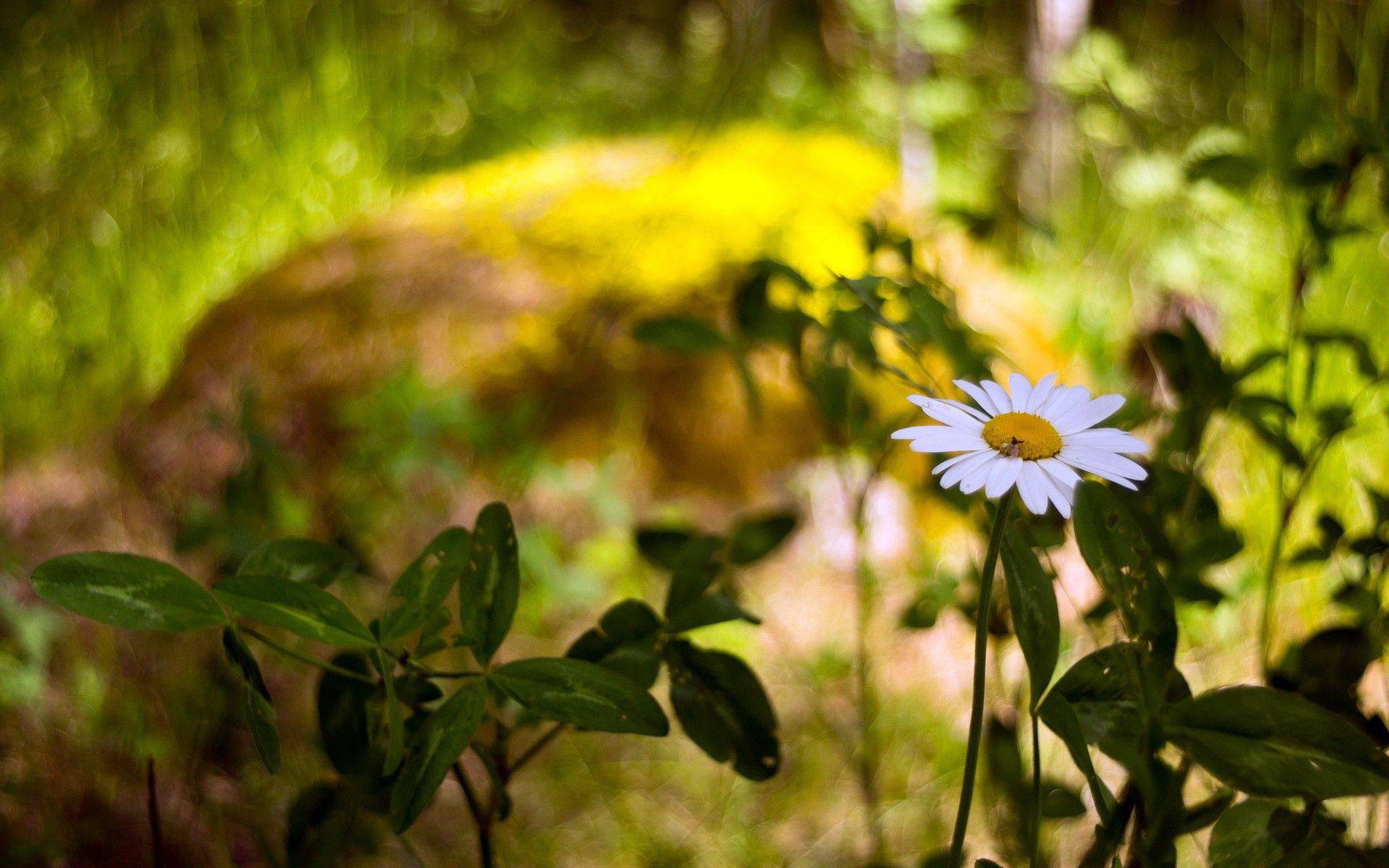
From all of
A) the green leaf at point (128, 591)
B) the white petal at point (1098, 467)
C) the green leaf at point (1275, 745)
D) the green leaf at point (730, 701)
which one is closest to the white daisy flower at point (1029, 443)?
the white petal at point (1098, 467)

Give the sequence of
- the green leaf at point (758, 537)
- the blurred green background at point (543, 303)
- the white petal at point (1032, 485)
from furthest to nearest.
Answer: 1. the blurred green background at point (543, 303)
2. the green leaf at point (758, 537)
3. the white petal at point (1032, 485)

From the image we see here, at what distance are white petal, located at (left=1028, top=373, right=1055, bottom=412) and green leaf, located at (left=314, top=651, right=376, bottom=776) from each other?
0.41 metres

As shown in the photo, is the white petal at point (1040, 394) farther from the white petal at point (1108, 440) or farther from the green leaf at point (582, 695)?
the green leaf at point (582, 695)

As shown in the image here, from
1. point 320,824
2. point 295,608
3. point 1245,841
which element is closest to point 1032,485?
point 1245,841

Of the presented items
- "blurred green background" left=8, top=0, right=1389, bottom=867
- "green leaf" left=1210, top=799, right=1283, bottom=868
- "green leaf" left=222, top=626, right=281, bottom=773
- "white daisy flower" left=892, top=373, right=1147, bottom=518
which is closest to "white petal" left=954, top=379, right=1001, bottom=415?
"white daisy flower" left=892, top=373, right=1147, bottom=518

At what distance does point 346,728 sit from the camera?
1.79 ft

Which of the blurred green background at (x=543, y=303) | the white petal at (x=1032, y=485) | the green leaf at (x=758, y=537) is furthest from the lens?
the blurred green background at (x=543, y=303)

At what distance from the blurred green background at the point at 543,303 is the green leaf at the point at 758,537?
0.52ft

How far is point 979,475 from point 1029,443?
3 centimetres

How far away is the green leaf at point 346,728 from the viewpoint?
0.54 meters

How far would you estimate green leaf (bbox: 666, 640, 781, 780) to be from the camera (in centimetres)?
57

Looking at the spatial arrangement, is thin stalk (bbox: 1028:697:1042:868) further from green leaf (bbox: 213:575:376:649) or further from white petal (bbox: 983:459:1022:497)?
green leaf (bbox: 213:575:376:649)

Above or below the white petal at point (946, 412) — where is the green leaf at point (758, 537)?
below

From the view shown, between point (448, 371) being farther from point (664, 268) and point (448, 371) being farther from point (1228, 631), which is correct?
point (1228, 631)
